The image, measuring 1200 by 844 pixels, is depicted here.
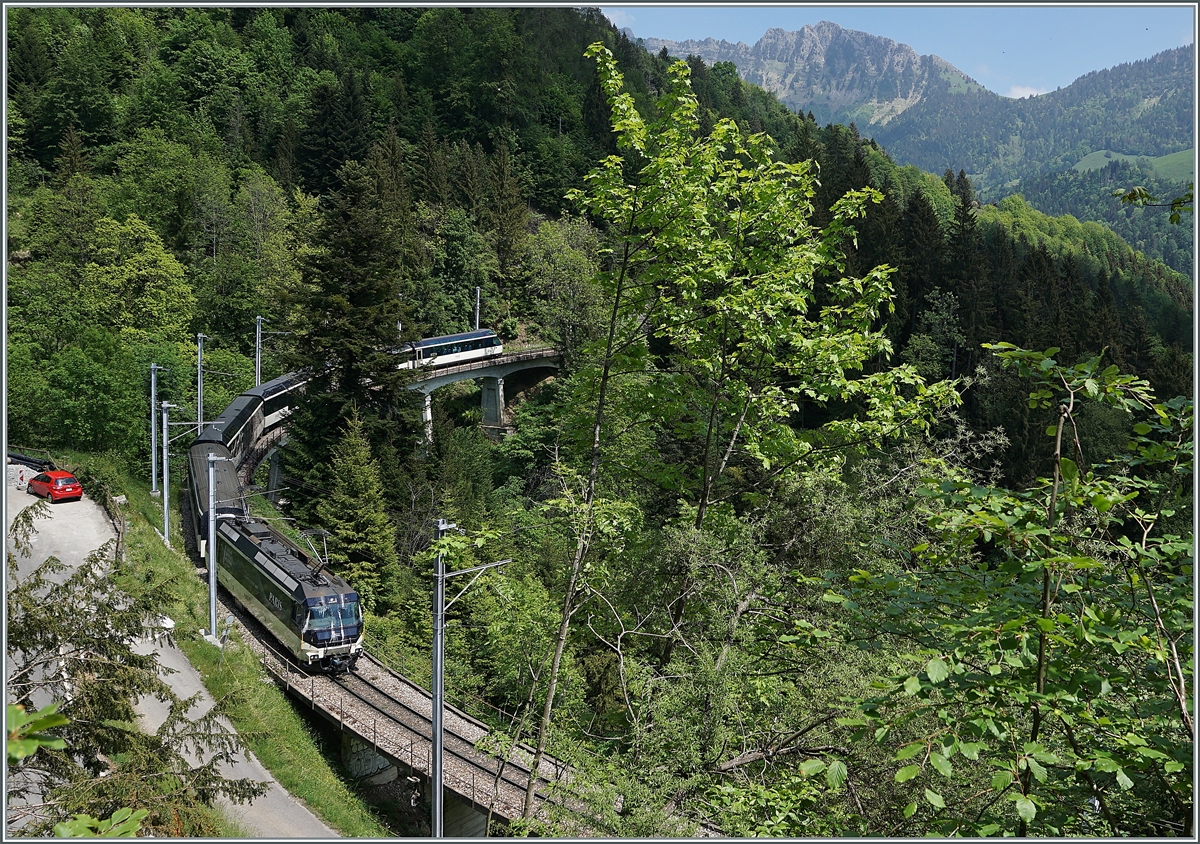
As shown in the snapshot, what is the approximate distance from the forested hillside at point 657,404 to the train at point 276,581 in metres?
2.92

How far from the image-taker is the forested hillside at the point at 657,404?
425 centimetres

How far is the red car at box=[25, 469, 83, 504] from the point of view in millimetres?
27750

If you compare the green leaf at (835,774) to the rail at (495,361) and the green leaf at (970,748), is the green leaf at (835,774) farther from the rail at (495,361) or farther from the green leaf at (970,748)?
the rail at (495,361)

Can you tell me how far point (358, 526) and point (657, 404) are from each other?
1942 centimetres

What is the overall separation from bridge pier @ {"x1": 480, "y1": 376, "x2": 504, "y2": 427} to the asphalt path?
A: 28125 millimetres

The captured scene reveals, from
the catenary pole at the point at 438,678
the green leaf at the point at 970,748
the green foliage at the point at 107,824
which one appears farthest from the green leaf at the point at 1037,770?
the catenary pole at the point at 438,678

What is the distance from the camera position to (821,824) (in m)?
5.58

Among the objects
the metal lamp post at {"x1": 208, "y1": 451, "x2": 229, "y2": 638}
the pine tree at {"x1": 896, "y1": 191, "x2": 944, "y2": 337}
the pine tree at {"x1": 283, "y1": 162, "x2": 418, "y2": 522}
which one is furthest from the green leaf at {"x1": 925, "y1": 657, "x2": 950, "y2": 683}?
the pine tree at {"x1": 896, "y1": 191, "x2": 944, "y2": 337}

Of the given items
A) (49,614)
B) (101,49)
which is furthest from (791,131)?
(49,614)

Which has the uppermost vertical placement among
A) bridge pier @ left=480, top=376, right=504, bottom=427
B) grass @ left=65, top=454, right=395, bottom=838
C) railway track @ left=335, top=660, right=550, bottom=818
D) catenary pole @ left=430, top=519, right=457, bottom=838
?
catenary pole @ left=430, top=519, right=457, bottom=838

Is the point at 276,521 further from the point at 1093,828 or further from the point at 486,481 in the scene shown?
the point at 1093,828

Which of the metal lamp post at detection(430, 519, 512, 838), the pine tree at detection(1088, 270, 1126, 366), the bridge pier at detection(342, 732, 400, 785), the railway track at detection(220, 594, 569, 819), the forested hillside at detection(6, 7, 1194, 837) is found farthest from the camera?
the pine tree at detection(1088, 270, 1126, 366)

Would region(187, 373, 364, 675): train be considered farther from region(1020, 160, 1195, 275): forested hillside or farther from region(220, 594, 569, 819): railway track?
region(1020, 160, 1195, 275): forested hillside

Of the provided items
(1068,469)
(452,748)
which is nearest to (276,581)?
(452,748)
